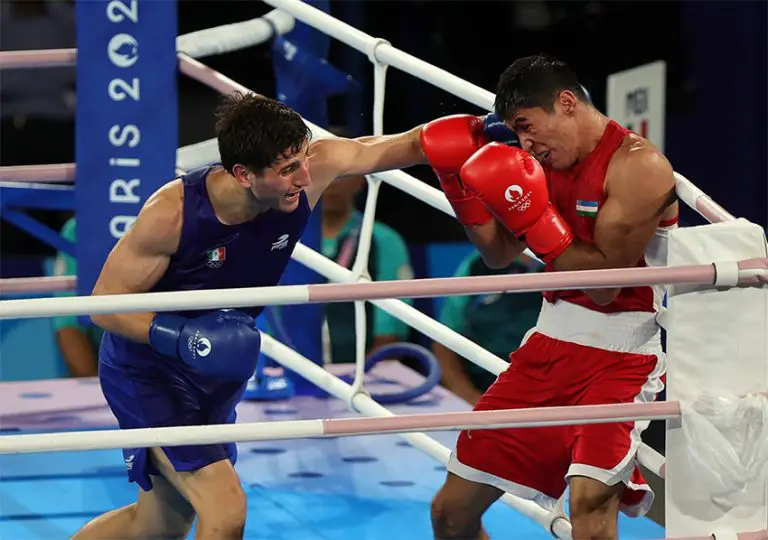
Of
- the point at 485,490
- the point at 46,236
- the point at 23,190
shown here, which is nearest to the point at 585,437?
the point at 485,490

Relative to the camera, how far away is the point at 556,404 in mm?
2098

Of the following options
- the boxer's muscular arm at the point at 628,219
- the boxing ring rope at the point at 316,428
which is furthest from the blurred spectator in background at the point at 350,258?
the boxing ring rope at the point at 316,428

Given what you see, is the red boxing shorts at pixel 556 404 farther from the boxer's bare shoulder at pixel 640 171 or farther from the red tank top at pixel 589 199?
the boxer's bare shoulder at pixel 640 171

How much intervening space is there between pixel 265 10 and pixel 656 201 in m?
3.66

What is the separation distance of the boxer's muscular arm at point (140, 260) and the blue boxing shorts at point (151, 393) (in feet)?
0.33

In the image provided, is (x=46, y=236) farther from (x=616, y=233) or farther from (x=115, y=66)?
(x=616, y=233)

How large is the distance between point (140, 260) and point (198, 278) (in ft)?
0.38

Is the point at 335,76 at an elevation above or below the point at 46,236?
above

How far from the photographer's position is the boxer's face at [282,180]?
6.52 feet

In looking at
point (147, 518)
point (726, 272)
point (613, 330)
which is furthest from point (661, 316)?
point (147, 518)

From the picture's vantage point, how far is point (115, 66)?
109 inches

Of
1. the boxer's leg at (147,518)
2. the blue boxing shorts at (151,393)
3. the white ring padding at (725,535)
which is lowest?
the boxer's leg at (147,518)

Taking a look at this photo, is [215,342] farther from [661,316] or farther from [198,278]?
[661,316]

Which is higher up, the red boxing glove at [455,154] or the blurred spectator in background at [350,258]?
Answer: the red boxing glove at [455,154]
